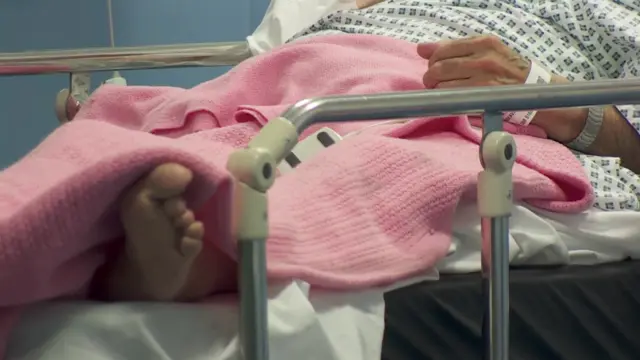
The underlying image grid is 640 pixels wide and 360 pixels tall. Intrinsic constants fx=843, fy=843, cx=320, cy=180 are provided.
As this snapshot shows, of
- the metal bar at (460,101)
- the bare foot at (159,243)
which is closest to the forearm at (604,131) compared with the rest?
the metal bar at (460,101)

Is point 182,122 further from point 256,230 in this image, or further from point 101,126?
point 256,230

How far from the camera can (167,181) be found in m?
0.56

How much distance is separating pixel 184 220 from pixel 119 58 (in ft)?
3.13

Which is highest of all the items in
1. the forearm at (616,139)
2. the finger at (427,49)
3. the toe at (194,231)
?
the toe at (194,231)

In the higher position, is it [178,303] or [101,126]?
[101,126]

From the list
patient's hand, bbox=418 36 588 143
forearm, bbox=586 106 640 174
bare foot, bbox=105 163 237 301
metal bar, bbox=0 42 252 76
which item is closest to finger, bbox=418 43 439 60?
patient's hand, bbox=418 36 588 143

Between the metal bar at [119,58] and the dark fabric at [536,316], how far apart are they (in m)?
0.86

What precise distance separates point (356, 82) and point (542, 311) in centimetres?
37

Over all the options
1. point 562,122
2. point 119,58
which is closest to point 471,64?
point 562,122

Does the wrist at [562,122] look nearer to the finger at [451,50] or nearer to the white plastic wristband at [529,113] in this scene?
the white plastic wristband at [529,113]

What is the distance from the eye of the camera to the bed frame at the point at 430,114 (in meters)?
0.58

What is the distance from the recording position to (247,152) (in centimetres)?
58

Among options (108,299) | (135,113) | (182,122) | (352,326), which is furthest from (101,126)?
(135,113)

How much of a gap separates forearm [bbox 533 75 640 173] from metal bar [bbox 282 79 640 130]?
9.1 inches
